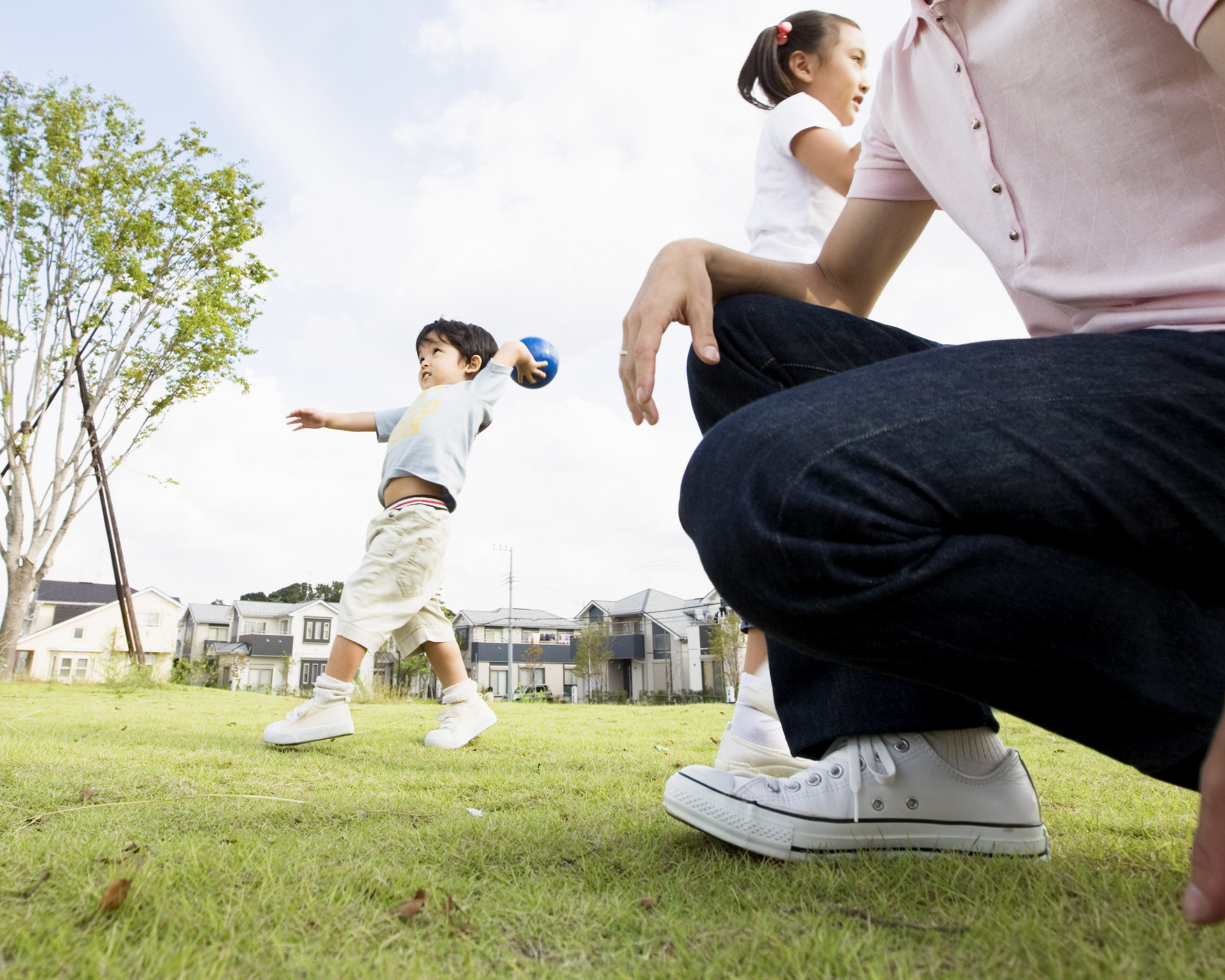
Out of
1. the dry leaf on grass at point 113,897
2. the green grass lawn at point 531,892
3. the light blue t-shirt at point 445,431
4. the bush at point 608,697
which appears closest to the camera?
the green grass lawn at point 531,892

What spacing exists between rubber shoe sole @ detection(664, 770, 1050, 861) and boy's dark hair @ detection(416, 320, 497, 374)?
368 cm

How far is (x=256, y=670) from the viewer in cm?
4231

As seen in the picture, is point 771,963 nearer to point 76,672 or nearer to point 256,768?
point 256,768

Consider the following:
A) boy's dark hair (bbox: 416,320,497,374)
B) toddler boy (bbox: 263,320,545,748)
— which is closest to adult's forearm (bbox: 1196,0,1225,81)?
toddler boy (bbox: 263,320,545,748)

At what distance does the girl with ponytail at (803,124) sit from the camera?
2727 mm

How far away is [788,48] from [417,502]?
2.52m

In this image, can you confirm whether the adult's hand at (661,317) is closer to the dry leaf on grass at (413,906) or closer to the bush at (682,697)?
the dry leaf on grass at (413,906)

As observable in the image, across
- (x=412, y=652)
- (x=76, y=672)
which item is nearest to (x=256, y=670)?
(x=76, y=672)

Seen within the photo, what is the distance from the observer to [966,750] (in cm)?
126

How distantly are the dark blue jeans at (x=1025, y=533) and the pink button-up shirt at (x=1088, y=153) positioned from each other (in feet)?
0.53

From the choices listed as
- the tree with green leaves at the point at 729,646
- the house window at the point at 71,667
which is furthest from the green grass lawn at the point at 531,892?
the house window at the point at 71,667

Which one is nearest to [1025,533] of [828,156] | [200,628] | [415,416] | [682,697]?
[828,156]

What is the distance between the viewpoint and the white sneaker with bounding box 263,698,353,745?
10.0 ft

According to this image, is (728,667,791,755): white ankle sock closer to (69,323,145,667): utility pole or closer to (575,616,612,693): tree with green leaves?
(69,323,145,667): utility pole
